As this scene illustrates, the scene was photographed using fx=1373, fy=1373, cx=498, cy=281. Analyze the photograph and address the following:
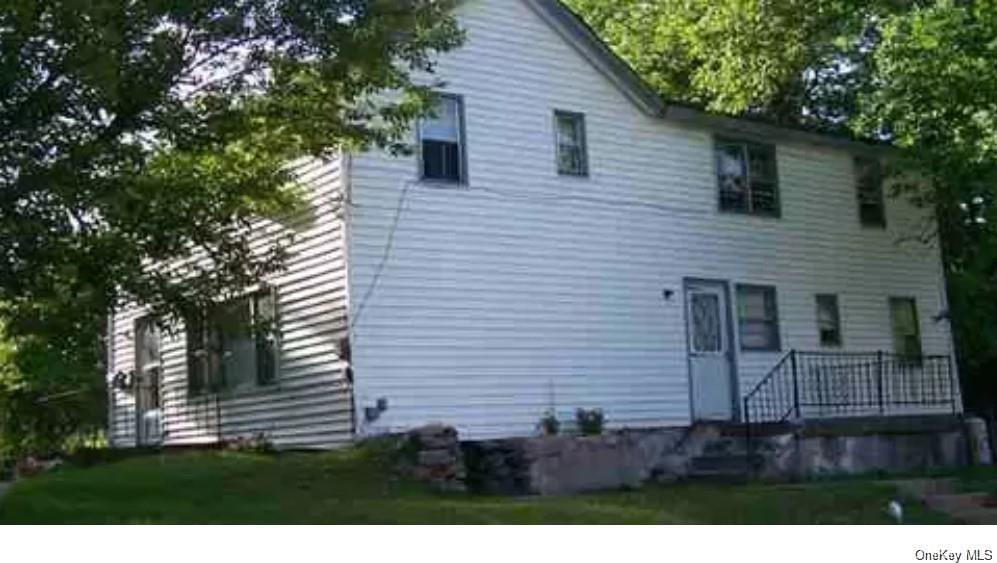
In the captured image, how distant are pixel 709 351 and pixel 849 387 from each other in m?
3.13

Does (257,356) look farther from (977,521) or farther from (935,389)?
(935,389)

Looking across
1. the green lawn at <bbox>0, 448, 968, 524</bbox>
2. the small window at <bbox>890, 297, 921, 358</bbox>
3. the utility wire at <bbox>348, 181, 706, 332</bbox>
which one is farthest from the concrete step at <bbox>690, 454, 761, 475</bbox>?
the small window at <bbox>890, 297, 921, 358</bbox>

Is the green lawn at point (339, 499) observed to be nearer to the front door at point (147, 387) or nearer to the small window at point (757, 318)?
the front door at point (147, 387)

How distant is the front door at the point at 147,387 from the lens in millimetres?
22266

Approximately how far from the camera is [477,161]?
19438 millimetres

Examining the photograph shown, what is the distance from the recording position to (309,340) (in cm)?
1839

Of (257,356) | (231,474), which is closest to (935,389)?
(257,356)

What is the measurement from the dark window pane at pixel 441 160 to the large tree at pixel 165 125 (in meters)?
1.79

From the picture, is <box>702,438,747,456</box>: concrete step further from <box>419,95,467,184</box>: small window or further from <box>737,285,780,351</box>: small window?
<box>419,95,467,184</box>: small window

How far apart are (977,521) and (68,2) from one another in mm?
10994

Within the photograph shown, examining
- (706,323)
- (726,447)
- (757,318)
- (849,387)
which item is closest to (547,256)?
(706,323)

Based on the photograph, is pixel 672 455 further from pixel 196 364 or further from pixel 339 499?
pixel 196 364

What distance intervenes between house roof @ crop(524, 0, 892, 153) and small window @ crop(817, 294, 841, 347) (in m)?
2.84

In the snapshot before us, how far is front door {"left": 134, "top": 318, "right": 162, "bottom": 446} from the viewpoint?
877 inches
